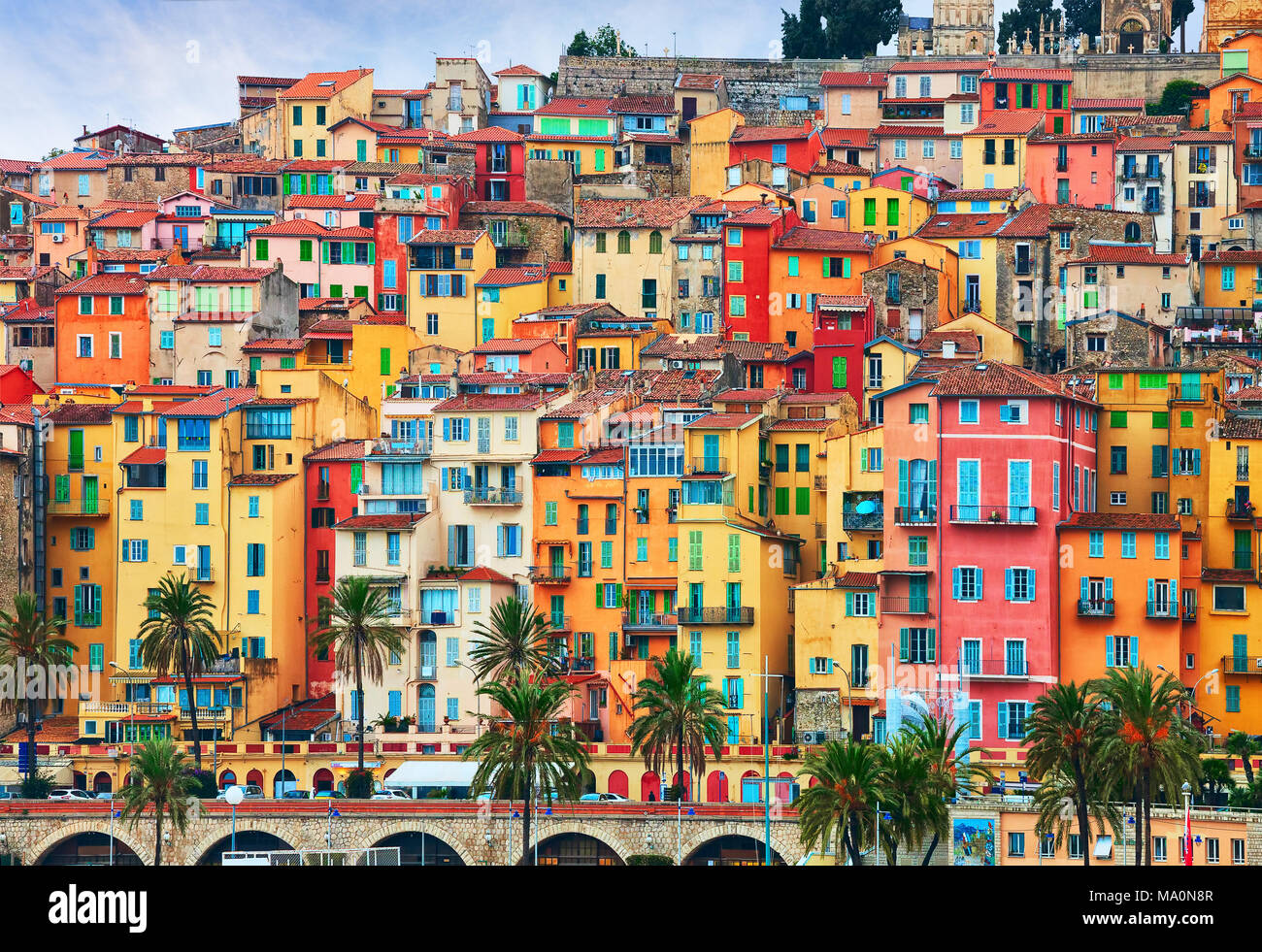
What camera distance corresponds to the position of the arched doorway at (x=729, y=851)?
67188 millimetres

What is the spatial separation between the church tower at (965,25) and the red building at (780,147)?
26.1 metres

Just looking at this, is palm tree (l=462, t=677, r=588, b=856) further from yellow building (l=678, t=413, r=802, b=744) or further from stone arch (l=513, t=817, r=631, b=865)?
yellow building (l=678, t=413, r=802, b=744)

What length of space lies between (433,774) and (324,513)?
14234 mm

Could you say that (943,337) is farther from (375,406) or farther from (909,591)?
(375,406)

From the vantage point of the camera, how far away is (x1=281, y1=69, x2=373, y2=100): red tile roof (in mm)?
114000

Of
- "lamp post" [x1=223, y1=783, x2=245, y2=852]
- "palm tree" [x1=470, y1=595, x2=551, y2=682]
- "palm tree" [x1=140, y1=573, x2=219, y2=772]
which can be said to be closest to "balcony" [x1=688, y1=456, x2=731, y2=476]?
"palm tree" [x1=470, y1=595, x2=551, y2=682]

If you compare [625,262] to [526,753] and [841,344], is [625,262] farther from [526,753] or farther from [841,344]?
[526,753]

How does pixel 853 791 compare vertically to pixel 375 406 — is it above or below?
below

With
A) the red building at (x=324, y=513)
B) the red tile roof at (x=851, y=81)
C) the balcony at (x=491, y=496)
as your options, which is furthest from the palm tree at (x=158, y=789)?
the red tile roof at (x=851, y=81)

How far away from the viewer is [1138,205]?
3866 inches

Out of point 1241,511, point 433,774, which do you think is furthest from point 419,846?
point 1241,511

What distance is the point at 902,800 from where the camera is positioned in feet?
189
